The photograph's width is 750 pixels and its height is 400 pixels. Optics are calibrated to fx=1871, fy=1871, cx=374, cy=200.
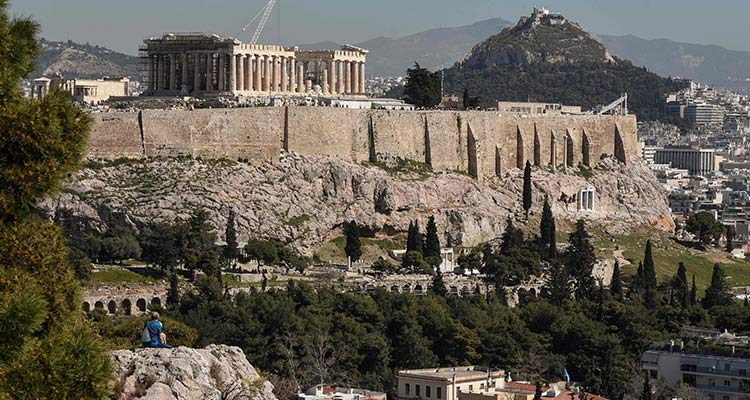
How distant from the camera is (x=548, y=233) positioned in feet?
266

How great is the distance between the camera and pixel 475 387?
5097 cm

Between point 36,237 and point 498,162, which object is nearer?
point 36,237

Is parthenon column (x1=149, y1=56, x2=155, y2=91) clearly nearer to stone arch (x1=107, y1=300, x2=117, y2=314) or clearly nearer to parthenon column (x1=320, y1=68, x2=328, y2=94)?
parthenon column (x1=320, y1=68, x2=328, y2=94)

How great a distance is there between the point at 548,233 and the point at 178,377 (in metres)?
63.1

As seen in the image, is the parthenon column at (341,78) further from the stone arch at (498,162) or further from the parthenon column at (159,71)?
the parthenon column at (159,71)

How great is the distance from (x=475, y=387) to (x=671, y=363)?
8.82m

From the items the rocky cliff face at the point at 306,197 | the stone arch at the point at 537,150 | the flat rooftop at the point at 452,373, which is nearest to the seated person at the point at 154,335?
the flat rooftop at the point at 452,373

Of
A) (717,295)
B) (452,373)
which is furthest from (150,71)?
(452,373)

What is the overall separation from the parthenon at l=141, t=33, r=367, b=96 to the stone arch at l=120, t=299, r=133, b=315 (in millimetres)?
19785

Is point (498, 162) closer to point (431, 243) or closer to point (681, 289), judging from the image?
point (431, 243)

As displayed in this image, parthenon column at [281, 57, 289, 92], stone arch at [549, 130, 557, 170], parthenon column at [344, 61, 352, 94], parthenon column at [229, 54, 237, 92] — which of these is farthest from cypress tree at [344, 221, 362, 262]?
stone arch at [549, 130, 557, 170]

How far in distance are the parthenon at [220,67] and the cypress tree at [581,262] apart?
15.1 metres

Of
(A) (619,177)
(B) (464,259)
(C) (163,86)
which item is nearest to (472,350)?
(B) (464,259)

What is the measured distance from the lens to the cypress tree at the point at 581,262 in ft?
241
